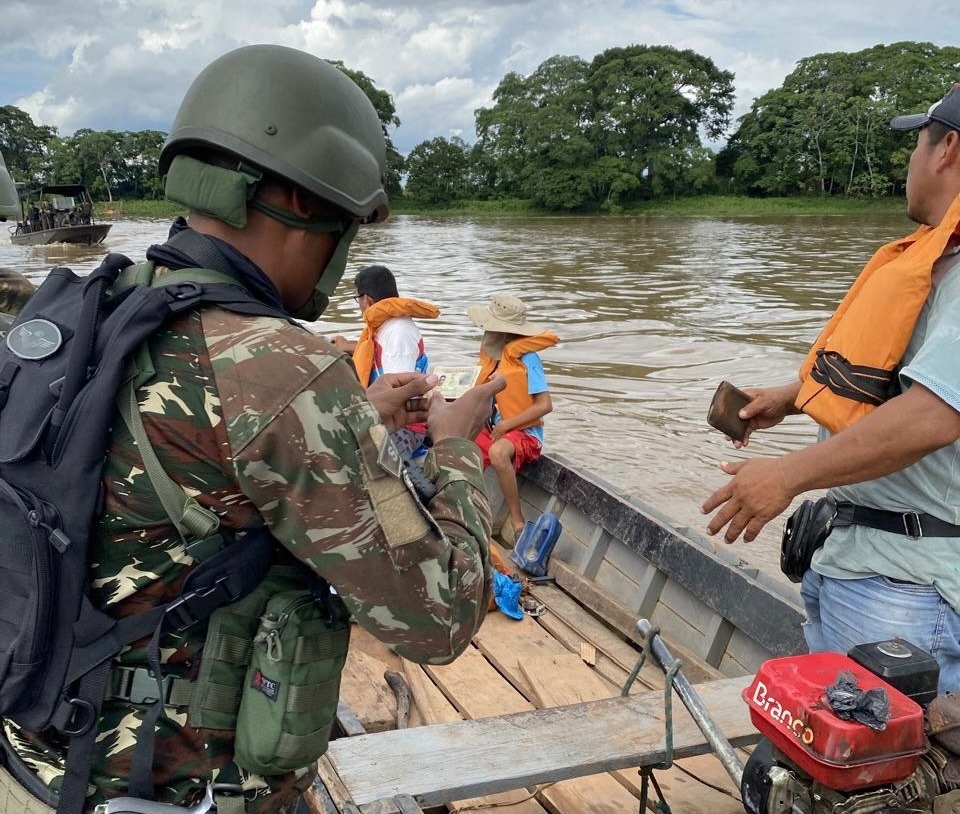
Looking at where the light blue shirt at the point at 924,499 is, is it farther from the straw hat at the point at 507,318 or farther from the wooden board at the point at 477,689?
the straw hat at the point at 507,318

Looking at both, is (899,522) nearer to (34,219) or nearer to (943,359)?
(943,359)

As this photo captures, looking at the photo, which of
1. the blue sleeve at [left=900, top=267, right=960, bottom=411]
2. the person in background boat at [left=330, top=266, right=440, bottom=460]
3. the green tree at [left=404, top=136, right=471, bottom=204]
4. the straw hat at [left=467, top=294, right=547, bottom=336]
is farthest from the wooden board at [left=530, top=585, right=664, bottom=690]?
the green tree at [left=404, top=136, right=471, bottom=204]

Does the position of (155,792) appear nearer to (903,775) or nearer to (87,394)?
(87,394)

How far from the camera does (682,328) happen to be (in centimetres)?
1809

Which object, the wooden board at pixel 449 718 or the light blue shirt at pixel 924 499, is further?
the wooden board at pixel 449 718

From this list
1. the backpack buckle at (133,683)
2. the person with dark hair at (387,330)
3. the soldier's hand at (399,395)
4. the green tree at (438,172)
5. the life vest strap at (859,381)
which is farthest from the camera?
the green tree at (438,172)

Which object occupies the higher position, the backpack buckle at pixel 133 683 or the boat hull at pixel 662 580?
the backpack buckle at pixel 133 683

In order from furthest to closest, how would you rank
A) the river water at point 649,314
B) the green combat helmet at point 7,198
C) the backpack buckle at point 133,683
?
the river water at point 649,314 → the green combat helmet at point 7,198 → the backpack buckle at point 133,683

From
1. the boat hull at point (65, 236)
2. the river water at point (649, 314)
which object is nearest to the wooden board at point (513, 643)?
the river water at point (649, 314)

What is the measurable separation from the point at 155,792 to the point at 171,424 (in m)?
0.64

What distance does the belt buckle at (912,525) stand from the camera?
2.23 m

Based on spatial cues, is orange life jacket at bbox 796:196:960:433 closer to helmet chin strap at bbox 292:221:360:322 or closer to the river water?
helmet chin strap at bbox 292:221:360:322

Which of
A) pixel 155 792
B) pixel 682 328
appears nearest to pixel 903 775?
pixel 155 792

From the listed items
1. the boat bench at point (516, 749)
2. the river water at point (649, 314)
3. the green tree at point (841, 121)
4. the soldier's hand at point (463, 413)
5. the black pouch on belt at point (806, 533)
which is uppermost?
the green tree at point (841, 121)
